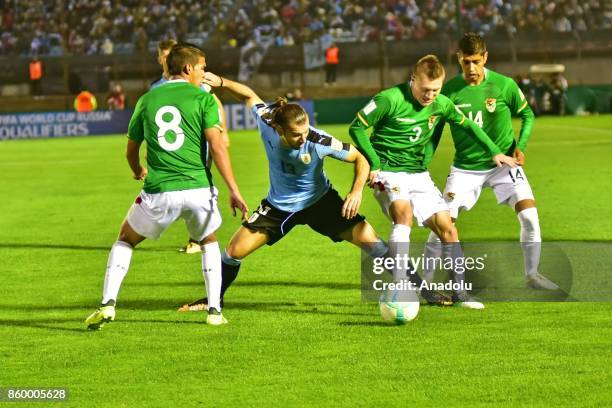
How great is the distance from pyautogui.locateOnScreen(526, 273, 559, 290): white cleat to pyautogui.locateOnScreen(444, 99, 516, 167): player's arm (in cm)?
99

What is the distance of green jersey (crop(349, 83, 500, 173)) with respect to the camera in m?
9.83

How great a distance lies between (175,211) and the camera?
911 cm

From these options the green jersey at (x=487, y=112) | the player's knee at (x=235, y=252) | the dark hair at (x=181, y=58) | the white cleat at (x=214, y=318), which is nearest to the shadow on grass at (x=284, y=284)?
the green jersey at (x=487, y=112)

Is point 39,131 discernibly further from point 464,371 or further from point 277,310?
point 464,371

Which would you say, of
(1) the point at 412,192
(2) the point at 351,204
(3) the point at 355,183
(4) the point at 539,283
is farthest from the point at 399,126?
(4) the point at 539,283

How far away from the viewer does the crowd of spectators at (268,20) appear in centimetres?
4834

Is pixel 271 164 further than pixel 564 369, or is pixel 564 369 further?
pixel 271 164

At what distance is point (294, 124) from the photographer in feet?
29.3

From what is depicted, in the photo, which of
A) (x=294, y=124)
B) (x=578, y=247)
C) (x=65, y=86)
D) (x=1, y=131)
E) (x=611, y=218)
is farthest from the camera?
(x=65, y=86)

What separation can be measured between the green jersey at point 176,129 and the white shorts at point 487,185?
269 cm

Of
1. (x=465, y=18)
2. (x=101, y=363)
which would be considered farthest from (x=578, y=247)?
(x=465, y=18)

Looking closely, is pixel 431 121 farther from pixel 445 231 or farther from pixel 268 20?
pixel 268 20

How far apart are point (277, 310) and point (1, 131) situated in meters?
34.9

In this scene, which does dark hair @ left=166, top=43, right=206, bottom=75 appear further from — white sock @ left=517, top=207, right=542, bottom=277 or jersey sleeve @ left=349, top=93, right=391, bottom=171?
white sock @ left=517, top=207, right=542, bottom=277
